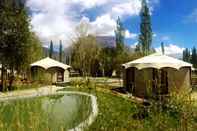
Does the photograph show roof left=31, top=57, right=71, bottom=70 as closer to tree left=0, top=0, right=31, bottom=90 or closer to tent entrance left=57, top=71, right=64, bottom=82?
tent entrance left=57, top=71, right=64, bottom=82

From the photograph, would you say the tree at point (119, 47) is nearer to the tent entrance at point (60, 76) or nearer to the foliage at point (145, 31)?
the foliage at point (145, 31)

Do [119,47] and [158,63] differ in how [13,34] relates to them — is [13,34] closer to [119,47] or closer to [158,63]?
[158,63]

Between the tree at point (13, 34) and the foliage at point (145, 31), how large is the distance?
80.7 ft

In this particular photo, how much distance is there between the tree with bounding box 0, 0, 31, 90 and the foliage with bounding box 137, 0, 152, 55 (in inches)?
968

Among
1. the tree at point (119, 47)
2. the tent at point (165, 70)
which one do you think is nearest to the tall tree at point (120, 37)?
the tree at point (119, 47)

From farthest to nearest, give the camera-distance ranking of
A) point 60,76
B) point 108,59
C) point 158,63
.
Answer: point 108,59 < point 60,76 < point 158,63

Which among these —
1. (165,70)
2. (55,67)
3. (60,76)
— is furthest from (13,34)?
(60,76)

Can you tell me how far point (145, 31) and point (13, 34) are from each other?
26.4 m

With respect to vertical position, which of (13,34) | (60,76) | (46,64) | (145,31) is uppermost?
(145,31)

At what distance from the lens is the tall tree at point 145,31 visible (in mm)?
42531

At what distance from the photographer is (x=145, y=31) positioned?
42875mm

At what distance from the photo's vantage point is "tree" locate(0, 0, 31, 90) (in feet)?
61.3

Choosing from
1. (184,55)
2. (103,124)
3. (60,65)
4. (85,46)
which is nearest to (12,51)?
(60,65)

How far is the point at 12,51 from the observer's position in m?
18.9
